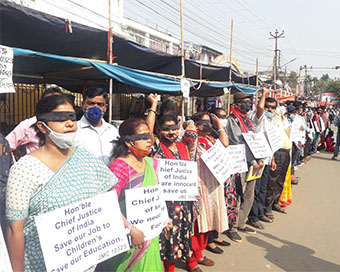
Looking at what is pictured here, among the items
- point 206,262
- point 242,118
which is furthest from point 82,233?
point 242,118

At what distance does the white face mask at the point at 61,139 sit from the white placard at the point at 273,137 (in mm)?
2946

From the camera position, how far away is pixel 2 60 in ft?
6.66

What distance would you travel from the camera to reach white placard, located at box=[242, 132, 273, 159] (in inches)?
135

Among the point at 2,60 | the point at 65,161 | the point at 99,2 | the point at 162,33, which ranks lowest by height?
the point at 65,161

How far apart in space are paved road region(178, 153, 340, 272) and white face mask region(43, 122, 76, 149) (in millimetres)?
2130

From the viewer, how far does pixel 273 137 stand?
3.80 metres

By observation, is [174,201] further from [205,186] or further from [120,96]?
[120,96]

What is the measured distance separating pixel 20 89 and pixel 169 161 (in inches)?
252

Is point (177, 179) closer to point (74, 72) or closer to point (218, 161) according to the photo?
point (218, 161)

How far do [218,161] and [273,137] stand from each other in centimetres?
144

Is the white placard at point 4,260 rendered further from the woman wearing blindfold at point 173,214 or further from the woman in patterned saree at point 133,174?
the woman wearing blindfold at point 173,214

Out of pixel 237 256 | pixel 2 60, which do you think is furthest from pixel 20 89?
pixel 237 256

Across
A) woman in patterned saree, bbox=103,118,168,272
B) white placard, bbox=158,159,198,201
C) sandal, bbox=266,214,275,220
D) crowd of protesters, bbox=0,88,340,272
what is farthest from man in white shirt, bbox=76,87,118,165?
sandal, bbox=266,214,275,220

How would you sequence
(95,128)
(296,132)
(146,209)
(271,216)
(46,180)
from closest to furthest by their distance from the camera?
(46,180), (146,209), (95,128), (271,216), (296,132)
